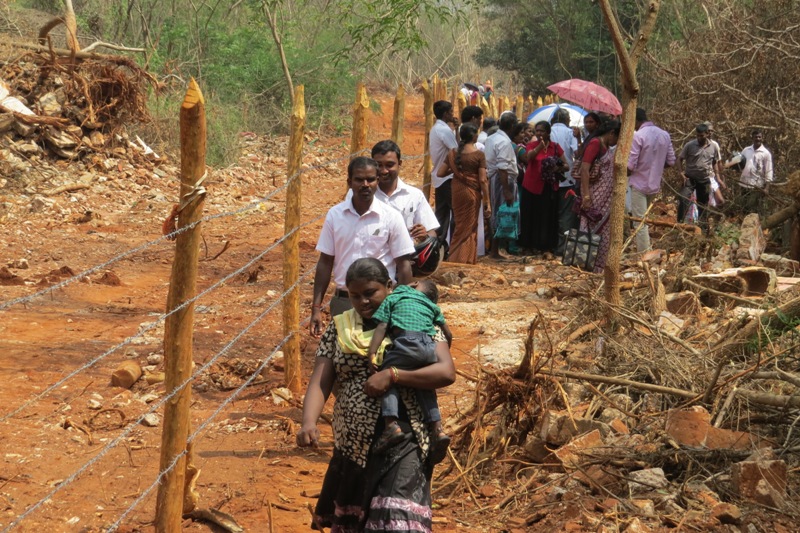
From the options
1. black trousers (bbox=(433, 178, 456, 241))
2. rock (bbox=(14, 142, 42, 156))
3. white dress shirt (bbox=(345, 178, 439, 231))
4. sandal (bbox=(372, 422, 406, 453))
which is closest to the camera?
sandal (bbox=(372, 422, 406, 453))

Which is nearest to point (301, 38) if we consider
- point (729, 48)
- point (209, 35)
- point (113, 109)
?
point (209, 35)

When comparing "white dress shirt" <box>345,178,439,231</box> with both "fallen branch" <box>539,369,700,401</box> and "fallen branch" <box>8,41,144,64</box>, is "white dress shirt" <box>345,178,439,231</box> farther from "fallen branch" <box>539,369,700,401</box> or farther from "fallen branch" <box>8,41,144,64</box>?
"fallen branch" <box>8,41,144,64</box>

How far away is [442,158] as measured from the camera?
10.2 metres

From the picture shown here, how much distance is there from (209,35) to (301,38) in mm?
4197

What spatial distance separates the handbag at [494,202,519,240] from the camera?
11073 millimetres

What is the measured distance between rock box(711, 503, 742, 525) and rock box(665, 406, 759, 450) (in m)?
0.51

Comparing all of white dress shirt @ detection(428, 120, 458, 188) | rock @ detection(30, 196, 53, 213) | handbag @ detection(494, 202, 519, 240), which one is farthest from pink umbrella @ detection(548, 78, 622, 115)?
rock @ detection(30, 196, 53, 213)

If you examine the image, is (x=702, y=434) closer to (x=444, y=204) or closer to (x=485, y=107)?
Answer: (x=444, y=204)

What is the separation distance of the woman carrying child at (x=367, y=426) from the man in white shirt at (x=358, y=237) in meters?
1.38

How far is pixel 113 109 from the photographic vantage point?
1388 cm

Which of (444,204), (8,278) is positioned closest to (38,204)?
(8,278)

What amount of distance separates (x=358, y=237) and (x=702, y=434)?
1978 millimetres

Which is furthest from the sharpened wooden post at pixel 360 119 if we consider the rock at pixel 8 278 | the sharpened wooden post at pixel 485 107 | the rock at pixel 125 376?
the sharpened wooden post at pixel 485 107

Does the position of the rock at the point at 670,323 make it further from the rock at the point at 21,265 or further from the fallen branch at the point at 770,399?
the rock at the point at 21,265
